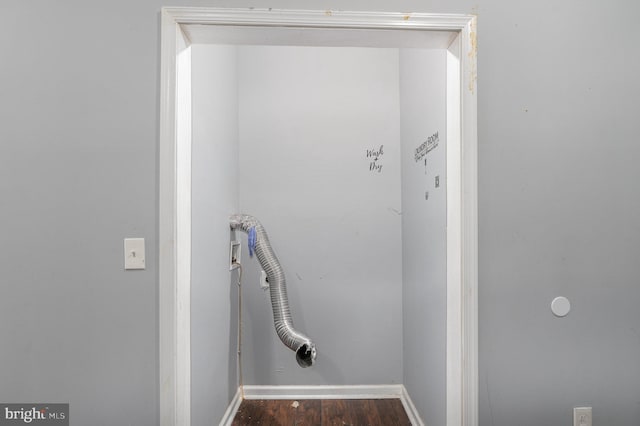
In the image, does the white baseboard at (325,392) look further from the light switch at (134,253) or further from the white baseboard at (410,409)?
the light switch at (134,253)

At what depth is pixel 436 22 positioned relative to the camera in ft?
4.13

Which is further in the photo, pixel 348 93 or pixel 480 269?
pixel 348 93

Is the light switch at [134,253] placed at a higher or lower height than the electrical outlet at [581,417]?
higher

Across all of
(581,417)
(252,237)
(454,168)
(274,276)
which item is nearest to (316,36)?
(454,168)

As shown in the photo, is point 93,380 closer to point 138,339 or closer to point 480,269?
point 138,339

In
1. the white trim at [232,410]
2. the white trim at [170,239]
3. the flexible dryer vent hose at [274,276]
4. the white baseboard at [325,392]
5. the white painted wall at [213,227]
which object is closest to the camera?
the white trim at [170,239]

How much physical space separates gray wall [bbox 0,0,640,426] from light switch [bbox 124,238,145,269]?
0.10ft

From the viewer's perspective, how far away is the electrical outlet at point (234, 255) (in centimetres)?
239

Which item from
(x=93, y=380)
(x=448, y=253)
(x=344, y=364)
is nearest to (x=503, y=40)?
(x=448, y=253)

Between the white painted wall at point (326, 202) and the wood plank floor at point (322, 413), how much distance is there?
14cm

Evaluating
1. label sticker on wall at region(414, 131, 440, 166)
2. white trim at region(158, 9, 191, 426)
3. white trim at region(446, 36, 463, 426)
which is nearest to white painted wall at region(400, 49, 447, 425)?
label sticker on wall at region(414, 131, 440, 166)

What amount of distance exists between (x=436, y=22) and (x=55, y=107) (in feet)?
4.41

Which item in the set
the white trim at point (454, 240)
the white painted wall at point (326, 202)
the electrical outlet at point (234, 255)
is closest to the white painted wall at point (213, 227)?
the electrical outlet at point (234, 255)

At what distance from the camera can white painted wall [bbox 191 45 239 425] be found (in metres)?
1.73
